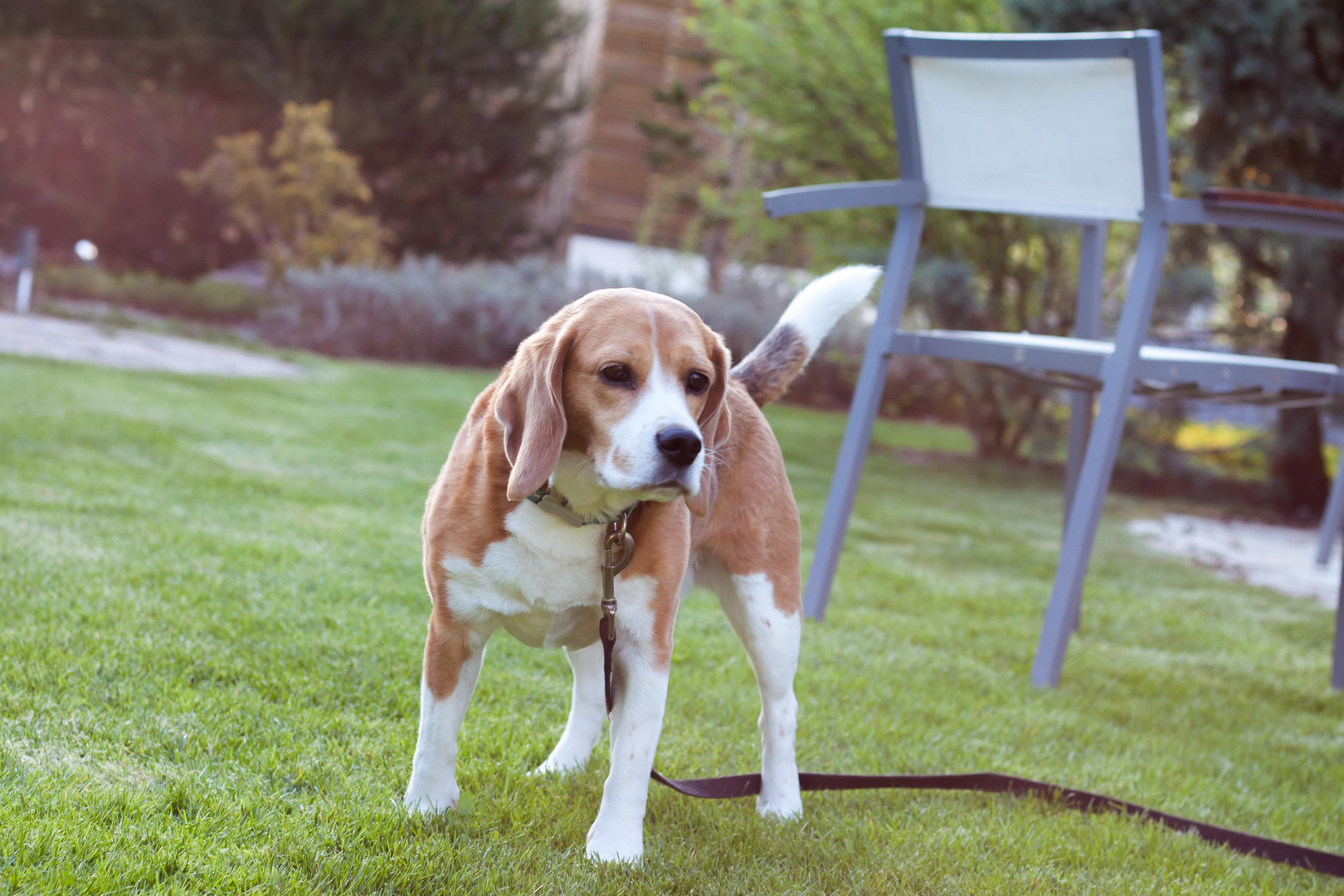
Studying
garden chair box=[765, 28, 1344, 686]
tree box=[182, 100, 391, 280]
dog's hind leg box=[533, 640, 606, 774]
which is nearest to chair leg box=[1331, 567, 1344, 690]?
garden chair box=[765, 28, 1344, 686]

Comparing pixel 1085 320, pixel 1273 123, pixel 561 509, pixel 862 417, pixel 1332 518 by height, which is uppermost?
pixel 1273 123

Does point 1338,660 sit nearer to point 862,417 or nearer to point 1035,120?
point 862,417

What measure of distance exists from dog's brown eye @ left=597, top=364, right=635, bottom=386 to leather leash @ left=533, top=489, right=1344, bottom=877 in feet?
0.81

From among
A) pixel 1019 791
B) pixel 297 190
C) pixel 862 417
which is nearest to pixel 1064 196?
pixel 862 417

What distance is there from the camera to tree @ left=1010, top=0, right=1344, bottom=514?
7.47m

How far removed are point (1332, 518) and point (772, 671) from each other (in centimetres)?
447

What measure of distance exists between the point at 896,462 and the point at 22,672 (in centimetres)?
742

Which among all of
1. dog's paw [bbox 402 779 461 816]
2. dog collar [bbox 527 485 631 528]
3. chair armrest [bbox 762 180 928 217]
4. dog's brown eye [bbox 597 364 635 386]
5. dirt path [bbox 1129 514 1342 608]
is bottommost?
dirt path [bbox 1129 514 1342 608]

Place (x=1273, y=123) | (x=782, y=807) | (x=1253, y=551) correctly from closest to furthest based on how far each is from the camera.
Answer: (x=782, y=807)
(x=1253, y=551)
(x=1273, y=123)

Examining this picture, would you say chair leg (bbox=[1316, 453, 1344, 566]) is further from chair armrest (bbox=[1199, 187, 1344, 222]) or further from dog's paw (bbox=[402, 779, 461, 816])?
dog's paw (bbox=[402, 779, 461, 816])

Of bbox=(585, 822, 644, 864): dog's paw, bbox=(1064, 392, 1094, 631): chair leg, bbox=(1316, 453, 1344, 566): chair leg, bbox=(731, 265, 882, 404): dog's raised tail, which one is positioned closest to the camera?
bbox=(585, 822, 644, 864): dog's paw

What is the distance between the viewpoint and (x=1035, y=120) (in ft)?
11.3

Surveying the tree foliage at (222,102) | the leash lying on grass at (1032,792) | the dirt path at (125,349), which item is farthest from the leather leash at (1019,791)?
the tree foliage at (222,102)

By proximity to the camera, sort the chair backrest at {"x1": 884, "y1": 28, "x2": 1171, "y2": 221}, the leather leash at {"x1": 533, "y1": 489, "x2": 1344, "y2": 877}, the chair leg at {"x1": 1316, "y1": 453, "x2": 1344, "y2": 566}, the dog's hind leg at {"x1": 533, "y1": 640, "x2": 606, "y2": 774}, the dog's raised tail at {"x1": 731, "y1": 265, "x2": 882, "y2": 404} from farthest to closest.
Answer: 1. the chair leg at {"x1": 1316, "y1": 453, "x2": 1344, "y2": 566}
2. the chair backrest at {"x1": 884, "y1": 28, "x2": 1171, "y2": 221}
3. the dog's raised tail at {"x1": 731, "y1": 265, "x2": 882, "y2": 404}
4. the dog's hind leg at {"x1": 533, "y1": 640, "x2": 606, "y2": 774}
5. the leather leash at {"x1": 533, "y1": 489, "x2": 1344, "y2": 877}
